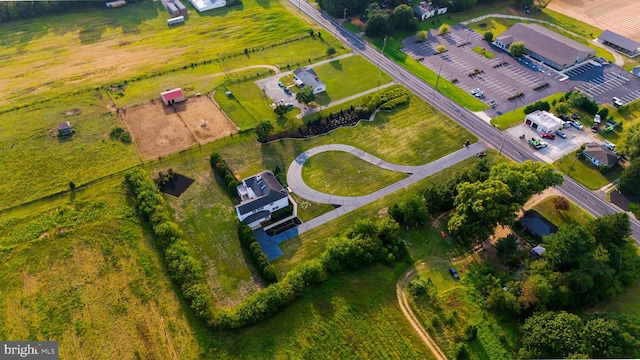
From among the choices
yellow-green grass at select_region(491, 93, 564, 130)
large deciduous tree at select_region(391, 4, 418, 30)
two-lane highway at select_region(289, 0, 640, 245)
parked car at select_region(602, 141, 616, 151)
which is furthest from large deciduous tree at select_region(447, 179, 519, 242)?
large deciduous tree at select_region(391, 4, 418, 30)

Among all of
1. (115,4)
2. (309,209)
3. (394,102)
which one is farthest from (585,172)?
(115,4)

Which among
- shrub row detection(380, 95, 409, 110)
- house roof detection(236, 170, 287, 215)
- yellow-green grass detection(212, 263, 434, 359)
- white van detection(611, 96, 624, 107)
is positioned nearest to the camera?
yellow-green grass detection(212, 263, 434, 359)

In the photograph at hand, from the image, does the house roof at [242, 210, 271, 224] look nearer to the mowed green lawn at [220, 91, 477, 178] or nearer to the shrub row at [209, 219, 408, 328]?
the shrub row at [209, 219, 408, 328]

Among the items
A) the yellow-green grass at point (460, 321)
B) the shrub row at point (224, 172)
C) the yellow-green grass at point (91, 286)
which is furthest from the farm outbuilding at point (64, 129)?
the yellow-green grass at point (460, 321)

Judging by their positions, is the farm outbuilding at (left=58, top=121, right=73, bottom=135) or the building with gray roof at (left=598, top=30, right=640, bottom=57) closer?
the farm outbuilding at (left=58, top=121, right=73, bottom=135)

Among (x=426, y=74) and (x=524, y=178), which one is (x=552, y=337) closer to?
(x=524, y=178)

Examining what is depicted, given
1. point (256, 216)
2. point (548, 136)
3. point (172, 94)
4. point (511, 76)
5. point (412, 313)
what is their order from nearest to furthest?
1. point (412, 313)
2. point (256, 216)
3. point (548, 136)
4. point (172, 94)
5. point (511, 76)
